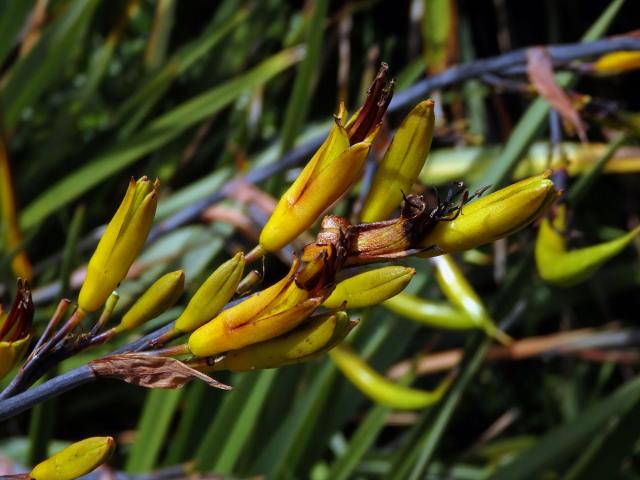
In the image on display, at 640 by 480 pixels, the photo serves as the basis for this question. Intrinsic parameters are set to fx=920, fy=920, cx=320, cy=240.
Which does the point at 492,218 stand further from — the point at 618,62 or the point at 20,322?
the point at 618,62

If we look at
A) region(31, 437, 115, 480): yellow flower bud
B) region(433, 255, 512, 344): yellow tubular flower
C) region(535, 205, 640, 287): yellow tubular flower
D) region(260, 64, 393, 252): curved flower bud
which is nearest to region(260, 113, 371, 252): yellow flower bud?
region(260, 64, 393, 252): curved flower bud

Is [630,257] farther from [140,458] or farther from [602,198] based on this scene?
[140,458]

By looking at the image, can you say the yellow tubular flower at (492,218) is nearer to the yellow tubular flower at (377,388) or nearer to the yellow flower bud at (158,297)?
the yellow flower bud at (158,297)

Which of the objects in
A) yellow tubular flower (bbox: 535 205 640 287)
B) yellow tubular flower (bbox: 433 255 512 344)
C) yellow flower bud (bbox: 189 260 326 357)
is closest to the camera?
yellow flower bud (bbox: 189 260 326 357)

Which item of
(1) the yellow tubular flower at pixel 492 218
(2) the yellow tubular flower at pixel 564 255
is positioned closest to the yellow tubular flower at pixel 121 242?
(1) the yellow tubular flower at pixel 492 218

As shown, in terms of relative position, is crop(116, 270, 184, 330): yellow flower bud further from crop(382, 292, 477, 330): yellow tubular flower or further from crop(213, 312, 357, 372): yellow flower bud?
crop(382, 292, 477, 330): yellow tubular flower

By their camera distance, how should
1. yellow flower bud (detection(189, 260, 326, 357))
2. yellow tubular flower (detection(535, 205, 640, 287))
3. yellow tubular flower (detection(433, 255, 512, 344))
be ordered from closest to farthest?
yellow flower bud (detection(189, 260, 326, 357)) < yellow tubular flower (detection(535, 205, 640, 287)) < yellow tubular flower (detection(433, 255, 512, 344))
